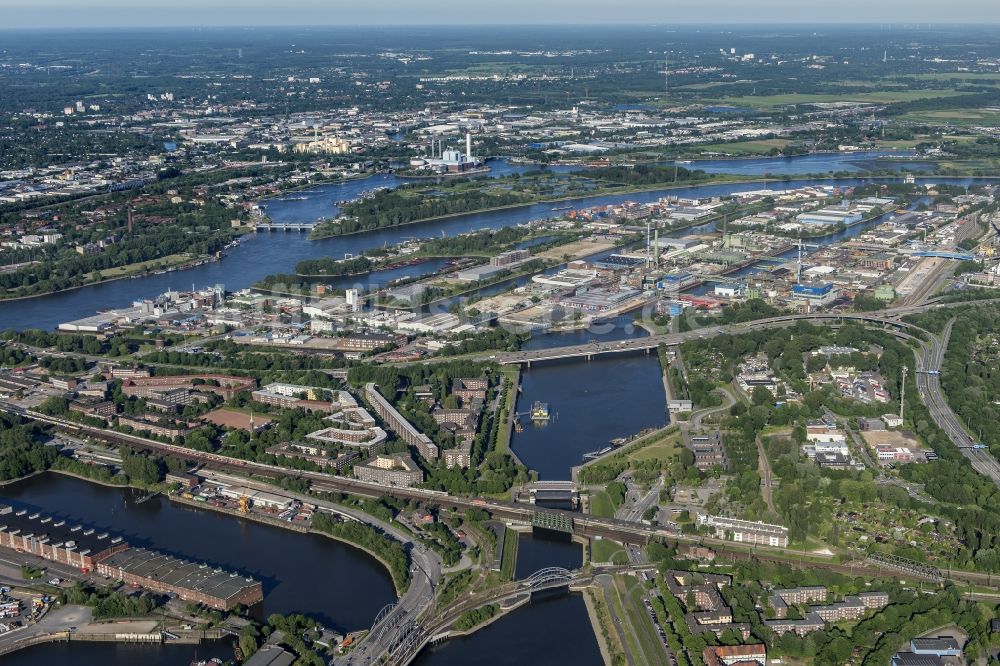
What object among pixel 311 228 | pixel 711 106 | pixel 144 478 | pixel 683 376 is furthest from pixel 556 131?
pixel 144 478

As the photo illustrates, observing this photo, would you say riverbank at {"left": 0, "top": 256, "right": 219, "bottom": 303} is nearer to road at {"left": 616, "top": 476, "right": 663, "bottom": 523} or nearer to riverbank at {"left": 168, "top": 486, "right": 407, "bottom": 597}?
riverbank at {"left": 168, "top": 486, "right": 407, "bottom": 597}

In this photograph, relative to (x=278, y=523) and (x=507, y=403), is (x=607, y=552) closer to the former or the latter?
(x=278, y=523)

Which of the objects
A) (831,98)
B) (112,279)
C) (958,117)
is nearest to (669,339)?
(112,279)

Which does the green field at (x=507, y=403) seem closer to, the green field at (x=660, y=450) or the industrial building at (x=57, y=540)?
the green field at (x=660, y=450)

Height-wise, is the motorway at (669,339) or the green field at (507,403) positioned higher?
the green field at (507,403)

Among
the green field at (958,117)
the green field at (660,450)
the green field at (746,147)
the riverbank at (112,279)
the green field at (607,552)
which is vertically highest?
the green field at (607,552)

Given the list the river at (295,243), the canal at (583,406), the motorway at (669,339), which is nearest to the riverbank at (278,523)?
the canal at (583,406)

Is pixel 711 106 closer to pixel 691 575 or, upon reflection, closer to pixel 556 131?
pixel 556 131
